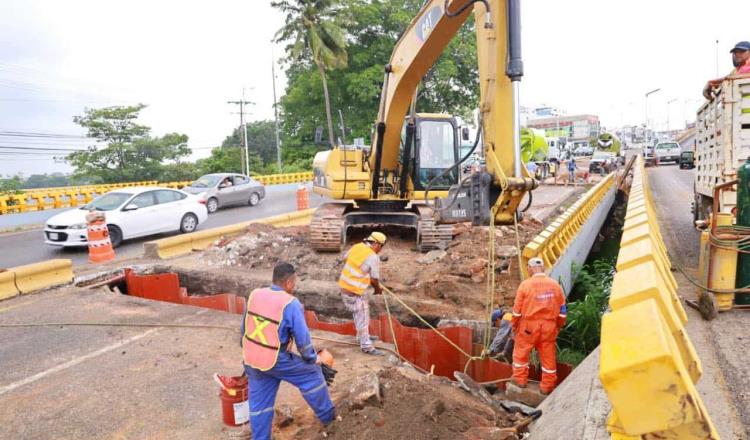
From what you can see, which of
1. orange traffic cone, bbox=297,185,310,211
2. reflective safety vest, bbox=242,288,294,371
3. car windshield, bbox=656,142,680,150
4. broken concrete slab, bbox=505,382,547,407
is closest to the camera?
reflective safety vest, bbox=242,288,294,371

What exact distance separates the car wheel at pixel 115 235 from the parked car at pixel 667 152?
116 feet

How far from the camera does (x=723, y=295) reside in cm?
468

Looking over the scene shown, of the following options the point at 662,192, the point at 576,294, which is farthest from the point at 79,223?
the point at 662,192

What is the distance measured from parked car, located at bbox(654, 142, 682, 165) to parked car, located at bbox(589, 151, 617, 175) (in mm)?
3854

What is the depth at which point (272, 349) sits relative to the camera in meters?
3.49

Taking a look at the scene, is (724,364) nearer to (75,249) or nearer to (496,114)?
(496,114)

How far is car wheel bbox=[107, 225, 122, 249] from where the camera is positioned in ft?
38.3

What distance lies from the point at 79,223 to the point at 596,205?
12.9 m

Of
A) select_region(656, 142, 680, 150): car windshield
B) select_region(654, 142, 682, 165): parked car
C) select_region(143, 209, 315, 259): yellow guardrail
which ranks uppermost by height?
select_region(656, 142, 680, 150): car windshield

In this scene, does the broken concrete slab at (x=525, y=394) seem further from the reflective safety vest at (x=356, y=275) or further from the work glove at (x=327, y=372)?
the work glove at (x=327, y=372)

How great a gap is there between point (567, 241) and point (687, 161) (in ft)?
81.3

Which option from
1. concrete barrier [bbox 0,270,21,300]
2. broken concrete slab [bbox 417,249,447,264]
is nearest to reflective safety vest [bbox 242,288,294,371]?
broken concrete slab [bbox 417,249,447,264]

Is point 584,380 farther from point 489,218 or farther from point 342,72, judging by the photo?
point 342,72

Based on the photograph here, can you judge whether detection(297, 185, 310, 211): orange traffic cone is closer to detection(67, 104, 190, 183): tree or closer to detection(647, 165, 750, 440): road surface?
detection(647, 165, 750, 440): road surface
